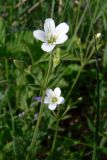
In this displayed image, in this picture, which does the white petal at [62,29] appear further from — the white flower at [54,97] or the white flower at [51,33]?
the white flower at [54,97]

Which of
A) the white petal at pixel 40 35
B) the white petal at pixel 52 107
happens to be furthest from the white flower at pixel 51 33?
the white petal at pixel 52 107

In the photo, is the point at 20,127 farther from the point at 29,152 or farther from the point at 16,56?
the point at 16,56

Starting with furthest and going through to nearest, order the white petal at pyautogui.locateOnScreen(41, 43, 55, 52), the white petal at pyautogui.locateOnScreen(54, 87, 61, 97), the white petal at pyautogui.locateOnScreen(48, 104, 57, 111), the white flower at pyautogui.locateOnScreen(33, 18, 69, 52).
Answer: the white petal at pyautogui.locateOnScreen(54, 87, 61, 97)
the white petal at pyautogui.locateOnScreen(48, 104, 57, 111)
the white flower at pyautogui.locateOnScreen(33, 18, 69, 52)
the white petal at pyautogui.locateOnScreen(41, 43, 55, 52)

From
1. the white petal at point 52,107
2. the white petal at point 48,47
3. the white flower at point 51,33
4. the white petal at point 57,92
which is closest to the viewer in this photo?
the white petal at point 48,47

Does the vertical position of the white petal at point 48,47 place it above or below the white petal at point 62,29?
below

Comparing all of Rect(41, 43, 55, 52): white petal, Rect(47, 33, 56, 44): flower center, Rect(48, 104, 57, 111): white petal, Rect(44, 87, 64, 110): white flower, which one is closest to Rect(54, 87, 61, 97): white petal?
Rect(44, 87, 64, 110): white flower

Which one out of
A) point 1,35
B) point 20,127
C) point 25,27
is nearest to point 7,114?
point 20,127

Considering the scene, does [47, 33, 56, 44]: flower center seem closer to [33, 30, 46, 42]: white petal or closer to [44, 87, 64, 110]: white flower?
[33, 30, 46, 42]: white petal

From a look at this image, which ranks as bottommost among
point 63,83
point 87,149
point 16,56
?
point 87,149
